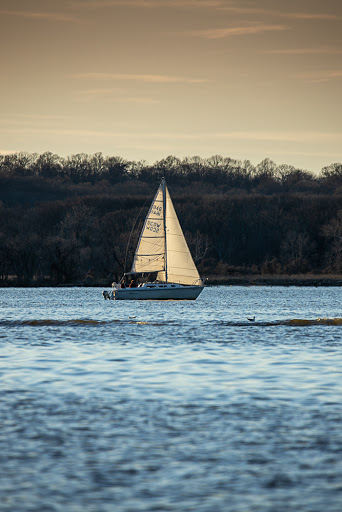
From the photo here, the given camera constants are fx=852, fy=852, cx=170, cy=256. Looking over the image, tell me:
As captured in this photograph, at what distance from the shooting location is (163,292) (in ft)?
251

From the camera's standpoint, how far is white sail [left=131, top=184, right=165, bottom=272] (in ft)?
265

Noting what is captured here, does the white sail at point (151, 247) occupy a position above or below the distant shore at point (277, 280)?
above

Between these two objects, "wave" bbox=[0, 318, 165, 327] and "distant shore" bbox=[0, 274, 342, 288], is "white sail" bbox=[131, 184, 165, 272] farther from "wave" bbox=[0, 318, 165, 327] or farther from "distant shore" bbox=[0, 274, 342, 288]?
"distant shore" bbox=[0, 274, 342, 288]

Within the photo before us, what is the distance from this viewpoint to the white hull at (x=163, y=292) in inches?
3017

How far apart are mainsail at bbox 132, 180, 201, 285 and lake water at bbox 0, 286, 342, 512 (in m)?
49.1

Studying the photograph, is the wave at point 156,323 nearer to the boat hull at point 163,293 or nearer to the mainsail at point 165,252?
the boat hull at point 163,293

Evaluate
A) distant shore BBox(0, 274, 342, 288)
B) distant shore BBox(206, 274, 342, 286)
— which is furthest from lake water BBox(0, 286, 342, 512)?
distant shore BBox(206, 274, 342, 286)

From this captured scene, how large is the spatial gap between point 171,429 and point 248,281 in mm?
148777

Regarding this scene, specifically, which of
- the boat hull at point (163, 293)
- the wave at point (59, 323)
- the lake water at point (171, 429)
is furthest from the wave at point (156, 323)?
the boat hull at point (163, 293)

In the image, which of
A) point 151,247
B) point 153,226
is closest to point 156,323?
point 151,247

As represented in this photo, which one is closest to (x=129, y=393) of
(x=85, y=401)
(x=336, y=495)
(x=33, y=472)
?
(x=85, y=401)

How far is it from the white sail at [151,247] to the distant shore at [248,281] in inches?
2733

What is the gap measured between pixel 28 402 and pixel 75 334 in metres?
21.5

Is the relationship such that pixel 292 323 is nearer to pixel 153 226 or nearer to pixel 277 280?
pixel 153 226
